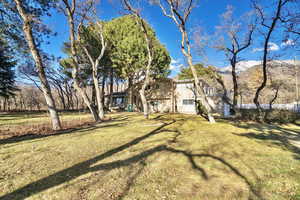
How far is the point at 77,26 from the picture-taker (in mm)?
10773

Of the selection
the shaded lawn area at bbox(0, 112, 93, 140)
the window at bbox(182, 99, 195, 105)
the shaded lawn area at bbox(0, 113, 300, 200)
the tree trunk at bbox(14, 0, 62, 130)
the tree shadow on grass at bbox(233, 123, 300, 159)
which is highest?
the tree trunk at bbox(14, 0, 62, 130)

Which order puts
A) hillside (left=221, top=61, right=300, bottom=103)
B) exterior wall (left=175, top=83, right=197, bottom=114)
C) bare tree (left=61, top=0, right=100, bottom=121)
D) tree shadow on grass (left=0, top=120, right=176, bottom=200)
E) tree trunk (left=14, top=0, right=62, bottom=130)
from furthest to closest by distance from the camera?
exterior wall (left=175, top=83, right=197, bottom=114) < hillside (left=221, top=61, right=300, bottom=103) < bare tree (left=61, top=0, right=100, bottom=121) < tree trunk (left=14, top=0, right=62, bottom=130) < tree shadow on grass (left=0, top=120, right=176, bottom=200)

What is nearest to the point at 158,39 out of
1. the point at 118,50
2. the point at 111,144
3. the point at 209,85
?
the point at 118,50

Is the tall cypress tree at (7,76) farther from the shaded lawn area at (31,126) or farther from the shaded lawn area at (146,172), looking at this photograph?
the shaded lawn area at (146,172)

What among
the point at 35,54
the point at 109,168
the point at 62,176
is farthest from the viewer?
the point at 35,54

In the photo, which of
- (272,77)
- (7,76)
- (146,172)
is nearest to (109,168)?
(146,172)

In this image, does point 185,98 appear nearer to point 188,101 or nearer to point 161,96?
point 188,101

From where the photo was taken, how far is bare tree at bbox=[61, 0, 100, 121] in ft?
28.5

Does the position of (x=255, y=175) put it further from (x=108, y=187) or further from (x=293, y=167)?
(x=108, y=187)

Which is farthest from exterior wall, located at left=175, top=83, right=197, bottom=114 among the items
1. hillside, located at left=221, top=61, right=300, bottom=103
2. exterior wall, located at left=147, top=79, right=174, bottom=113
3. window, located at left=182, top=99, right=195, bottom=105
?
hillside, located at left=221, top=61, right=300, bottom=103

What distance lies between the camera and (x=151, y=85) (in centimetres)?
1919

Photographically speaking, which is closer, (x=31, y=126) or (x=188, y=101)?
(x=31, y=126)

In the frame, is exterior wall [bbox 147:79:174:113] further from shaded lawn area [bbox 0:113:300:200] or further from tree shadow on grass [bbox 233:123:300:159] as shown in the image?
shaded lawn area [bbox 0:113:300:200]

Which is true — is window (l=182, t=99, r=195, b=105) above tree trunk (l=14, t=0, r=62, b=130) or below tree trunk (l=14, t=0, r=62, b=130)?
below
